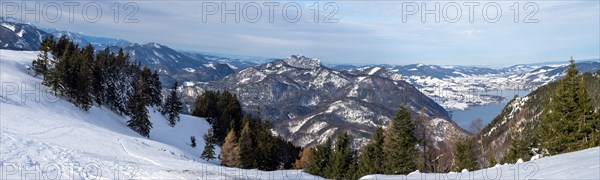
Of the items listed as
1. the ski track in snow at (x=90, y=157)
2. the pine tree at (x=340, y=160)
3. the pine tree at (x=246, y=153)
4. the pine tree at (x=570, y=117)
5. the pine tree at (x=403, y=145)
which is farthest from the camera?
the pine tree at (x=246, y=153)

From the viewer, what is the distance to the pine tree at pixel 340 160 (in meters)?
42.2

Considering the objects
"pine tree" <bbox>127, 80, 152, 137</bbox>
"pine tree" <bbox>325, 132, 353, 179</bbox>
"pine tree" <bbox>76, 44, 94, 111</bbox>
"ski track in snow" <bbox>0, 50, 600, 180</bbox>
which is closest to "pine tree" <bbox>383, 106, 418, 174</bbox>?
"pine tree" <bbox>325, 132, 353, 179</bbox>

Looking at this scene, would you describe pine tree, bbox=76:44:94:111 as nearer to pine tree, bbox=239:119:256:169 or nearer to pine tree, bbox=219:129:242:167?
pine tree, bbox=219:129:242:167

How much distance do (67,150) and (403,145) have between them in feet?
87.7

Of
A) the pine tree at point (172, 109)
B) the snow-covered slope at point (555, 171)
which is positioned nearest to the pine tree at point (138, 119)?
the pine tree at point (172, 109)

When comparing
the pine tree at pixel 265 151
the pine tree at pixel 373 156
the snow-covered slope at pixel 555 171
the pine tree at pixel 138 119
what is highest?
the snow-covered slope at pixel 555 171

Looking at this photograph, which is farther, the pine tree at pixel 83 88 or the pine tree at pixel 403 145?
the pine tree at pixel 83 88

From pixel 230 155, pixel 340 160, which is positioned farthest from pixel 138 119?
pixel 340 160

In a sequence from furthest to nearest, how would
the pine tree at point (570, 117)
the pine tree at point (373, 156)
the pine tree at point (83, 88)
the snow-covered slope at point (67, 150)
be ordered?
the pine tree at point (83, 88), the pine tree at point (373, 156), the pine tree at point (570, 117), the snow-covered slope at point (67, 150)

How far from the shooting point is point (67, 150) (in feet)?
72.1

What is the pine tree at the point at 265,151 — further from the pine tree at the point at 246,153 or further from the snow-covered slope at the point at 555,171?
the snow-covered slope at the point at 555,171

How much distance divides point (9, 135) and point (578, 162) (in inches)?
1074

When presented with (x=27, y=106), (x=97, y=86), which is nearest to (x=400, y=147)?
(x=27, y=106)

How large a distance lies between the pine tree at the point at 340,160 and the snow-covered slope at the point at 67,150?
48.1 feet
